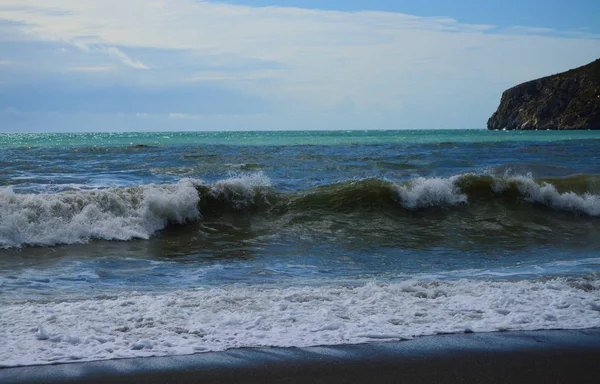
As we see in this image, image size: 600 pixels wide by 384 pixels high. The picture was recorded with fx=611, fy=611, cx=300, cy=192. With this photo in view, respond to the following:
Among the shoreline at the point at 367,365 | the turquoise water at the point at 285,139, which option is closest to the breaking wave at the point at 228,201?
the shoreline at the point at 367,365

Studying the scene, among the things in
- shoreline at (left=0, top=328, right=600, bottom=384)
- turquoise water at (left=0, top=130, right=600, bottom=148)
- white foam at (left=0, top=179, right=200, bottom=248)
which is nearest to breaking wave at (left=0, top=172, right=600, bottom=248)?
white foam at (left=0, top=179, right=200, bottom=248)

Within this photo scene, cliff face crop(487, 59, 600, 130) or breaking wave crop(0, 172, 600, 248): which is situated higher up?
cliff face crop(487, 59, 600, 130)

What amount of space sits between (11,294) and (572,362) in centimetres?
599

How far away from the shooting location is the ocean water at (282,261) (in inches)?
224

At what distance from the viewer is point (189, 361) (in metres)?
4.89

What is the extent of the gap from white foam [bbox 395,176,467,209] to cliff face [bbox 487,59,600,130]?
89.2 metres

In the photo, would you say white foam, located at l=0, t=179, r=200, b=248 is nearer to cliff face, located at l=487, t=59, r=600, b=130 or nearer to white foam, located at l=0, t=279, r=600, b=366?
white foam, located at l=0, t=279, r=600, b=366

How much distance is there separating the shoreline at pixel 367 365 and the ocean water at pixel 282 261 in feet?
0.76

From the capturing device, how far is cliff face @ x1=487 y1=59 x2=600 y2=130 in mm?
96500

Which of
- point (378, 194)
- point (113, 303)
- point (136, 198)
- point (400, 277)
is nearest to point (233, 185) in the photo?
point (136, 198)

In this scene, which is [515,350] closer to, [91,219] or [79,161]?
[91,219]

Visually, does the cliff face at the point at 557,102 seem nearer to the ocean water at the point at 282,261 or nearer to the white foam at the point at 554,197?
the ocean water at the point at 282,261

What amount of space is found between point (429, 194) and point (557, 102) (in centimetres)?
9820

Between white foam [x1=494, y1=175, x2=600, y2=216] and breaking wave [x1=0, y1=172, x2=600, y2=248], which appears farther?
white foam [x1=494, y1=175, x2=600, y2=216]
